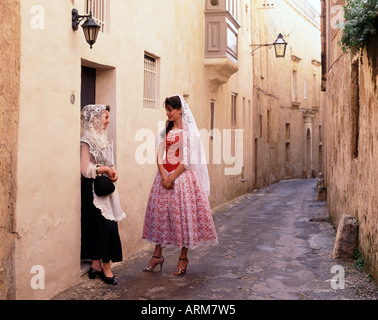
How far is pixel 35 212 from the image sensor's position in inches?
203

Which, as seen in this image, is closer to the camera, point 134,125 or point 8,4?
point 8,4

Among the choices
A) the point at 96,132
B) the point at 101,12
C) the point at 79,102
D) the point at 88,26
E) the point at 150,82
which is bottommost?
the point at 96,132

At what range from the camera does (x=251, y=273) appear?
6.72 meters

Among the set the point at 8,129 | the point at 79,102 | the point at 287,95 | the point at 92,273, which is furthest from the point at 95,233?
the point at 287,95

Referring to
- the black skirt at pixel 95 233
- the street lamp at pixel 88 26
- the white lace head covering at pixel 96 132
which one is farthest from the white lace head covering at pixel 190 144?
the street lamp at pixel 88 26

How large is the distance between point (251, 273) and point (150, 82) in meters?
3.91

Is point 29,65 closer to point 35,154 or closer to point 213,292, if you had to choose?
point 35,154

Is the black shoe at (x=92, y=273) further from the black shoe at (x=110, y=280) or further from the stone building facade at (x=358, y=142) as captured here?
the stone building facade at (x=358, y=142)

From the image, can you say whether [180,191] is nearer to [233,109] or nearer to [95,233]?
[95,233]

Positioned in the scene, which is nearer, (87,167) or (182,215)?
(87,167)

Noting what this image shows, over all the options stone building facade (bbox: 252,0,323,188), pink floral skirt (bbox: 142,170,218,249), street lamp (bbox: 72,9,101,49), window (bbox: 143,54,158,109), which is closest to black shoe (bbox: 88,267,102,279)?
pink floral skirt (bbox: 142,170,218,249)

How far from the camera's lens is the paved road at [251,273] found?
572 cm

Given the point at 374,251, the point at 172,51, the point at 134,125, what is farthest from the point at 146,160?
the point at 374,251

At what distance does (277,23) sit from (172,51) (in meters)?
18.7
